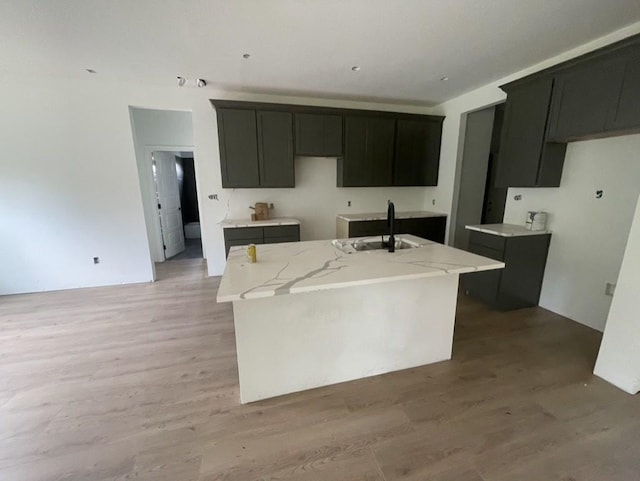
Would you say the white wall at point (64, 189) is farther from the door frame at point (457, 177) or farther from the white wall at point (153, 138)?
the door frame at point (457, 177)

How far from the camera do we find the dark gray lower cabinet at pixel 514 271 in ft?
9.33

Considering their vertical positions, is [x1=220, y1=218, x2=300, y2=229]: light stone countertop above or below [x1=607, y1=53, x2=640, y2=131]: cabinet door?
below

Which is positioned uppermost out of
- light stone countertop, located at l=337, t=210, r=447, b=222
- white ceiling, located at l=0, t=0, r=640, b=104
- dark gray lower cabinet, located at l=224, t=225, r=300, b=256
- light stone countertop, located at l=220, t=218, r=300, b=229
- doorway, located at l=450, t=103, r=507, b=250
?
white ceiling, located at l=0, t=0, r=640, b=104

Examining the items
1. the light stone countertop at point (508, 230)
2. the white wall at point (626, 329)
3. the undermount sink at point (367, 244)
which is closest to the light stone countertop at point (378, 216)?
the light stone countertop at point (508, 230)

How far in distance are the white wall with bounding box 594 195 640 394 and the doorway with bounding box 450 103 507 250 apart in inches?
98.2

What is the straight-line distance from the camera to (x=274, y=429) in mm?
1580

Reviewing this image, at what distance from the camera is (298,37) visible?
230cm

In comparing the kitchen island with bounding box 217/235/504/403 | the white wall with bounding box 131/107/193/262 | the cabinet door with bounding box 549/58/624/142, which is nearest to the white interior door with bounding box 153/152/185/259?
the white wall with bounding box 131/107/193/262

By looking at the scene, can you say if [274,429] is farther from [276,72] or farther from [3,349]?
[276,72]

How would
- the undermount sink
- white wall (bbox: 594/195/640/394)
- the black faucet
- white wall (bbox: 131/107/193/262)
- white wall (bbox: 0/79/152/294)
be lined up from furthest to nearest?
white wall (bbox: 131/107/193/262) < white wall (bbox: 0/79/152/294) < the undermount sink < the black faucet < white wall (bbox: 594/195/640/394)

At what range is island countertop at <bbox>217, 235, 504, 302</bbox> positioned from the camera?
145 cm

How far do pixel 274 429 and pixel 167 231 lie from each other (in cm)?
455

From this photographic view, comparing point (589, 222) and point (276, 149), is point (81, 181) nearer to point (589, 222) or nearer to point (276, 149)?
point (276, 149)

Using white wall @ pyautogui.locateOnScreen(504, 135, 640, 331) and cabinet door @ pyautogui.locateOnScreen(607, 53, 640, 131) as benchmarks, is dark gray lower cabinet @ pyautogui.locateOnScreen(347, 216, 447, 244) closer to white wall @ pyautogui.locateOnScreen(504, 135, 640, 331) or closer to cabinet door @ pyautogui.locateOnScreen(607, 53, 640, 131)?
white wall @ pyautogui.locateOnScreen(504, 135, 640, 331)
